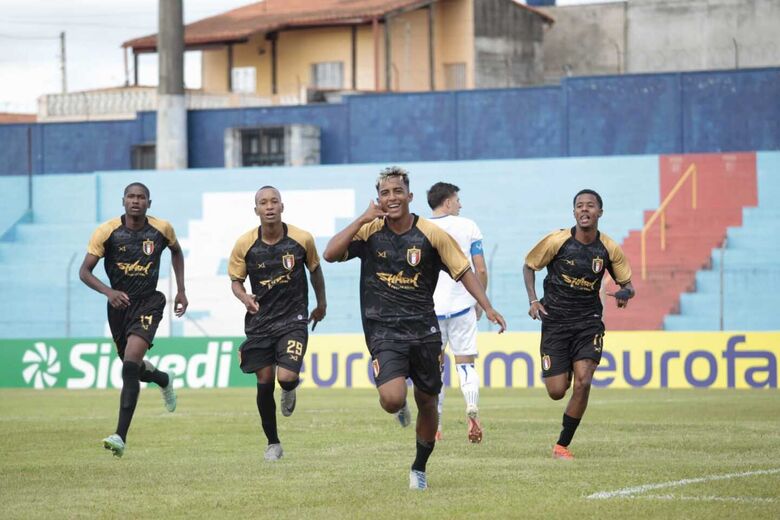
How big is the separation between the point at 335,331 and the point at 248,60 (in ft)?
71.0

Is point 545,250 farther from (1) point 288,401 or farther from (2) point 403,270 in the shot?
(2) point 403,270

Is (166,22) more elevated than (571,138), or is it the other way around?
(166,22)

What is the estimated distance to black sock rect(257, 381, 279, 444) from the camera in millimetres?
12578

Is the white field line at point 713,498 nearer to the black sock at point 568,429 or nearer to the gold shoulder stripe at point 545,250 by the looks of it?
the black sock at point 568,429

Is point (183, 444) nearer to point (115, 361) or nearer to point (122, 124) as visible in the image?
point (115, 361)

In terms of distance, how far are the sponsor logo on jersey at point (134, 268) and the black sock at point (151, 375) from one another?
2.77 ft

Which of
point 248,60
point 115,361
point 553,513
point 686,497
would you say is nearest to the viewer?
point 553,513

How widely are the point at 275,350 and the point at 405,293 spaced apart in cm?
254

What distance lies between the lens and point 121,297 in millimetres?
13188

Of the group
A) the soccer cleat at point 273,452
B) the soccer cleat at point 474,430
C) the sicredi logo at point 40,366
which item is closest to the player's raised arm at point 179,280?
the soccer cleat at point 273,452

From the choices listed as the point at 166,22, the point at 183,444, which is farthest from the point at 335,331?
the point at 183,444

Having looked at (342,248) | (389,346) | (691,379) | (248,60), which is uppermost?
(248,60)

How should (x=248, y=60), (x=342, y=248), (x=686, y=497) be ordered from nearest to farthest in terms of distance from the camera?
(x=686, y=497)
(x=342, y=248)
(x=248, y=60)

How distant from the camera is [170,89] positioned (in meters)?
46.2
